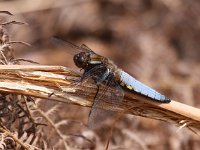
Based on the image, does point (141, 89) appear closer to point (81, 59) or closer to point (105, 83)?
point (105, 83)

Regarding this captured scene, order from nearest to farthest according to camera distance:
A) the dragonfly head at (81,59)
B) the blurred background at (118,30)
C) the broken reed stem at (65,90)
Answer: the broken reed stem at (65,90) < the dragonfly head at (81,59) < the blurred background at (118,30)

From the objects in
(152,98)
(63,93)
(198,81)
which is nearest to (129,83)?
(152,98)

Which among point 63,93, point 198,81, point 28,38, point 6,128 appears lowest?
point 6,128

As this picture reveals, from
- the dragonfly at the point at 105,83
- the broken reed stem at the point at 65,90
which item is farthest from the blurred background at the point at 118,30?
the broken reed stem at the point at 65,90

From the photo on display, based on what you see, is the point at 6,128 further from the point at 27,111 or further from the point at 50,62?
the point at 50,62

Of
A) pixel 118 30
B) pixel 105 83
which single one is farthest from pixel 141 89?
pixel 118 30

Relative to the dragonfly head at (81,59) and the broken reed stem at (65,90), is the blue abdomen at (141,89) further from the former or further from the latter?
the dragonfly head at (81,59)

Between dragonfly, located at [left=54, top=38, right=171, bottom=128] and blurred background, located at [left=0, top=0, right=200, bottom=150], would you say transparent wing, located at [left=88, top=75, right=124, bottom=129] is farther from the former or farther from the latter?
blurred background, located at [left=0, top=0, right=200, bottom=150]
